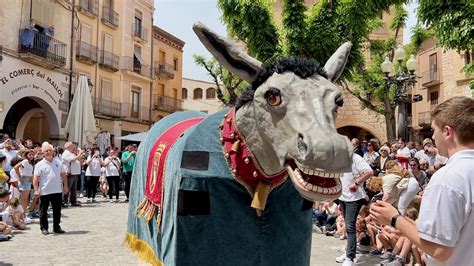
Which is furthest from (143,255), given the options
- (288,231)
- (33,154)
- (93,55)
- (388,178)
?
(93,55)

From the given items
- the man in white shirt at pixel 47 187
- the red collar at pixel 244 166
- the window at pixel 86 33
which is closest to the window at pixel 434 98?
the window at pixel 86 33

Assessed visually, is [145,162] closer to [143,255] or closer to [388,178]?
[143,255]

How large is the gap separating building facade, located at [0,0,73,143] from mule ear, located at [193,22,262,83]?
53.8 ft

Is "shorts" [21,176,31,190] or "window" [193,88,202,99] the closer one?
"shorts" [21,176,31,190]

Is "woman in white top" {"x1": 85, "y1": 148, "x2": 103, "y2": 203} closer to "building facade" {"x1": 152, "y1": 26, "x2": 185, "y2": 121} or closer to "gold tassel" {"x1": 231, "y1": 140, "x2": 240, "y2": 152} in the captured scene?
"gold tassel" {"x1": 231, "y1": 140, "x2": 240, "y2": 152}

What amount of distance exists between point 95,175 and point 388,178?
392 inches

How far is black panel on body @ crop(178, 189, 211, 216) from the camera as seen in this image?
2648 mm

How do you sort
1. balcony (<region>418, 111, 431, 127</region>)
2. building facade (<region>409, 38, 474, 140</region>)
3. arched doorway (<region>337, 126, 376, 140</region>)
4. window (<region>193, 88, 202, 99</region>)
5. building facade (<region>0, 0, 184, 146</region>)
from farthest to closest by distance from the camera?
window (<region>193, 88, 202, 99</region>) → arched doorway (<region>337, 126, 376, 140</region>) → balcony (<region>418, 111, 431, 127</region>) → building facade (<region>409, 38, 474, 140</region>) → building facade (<region>0, 0, 184, 146</region>)

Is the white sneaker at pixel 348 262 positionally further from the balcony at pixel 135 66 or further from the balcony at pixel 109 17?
the balcony at pixel 135 66

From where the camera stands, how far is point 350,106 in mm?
30688

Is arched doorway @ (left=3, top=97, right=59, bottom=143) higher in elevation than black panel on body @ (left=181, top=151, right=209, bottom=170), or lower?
higher

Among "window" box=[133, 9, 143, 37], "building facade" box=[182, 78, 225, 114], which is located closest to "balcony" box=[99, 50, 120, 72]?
"window" box=[133, 9, 143, 37]

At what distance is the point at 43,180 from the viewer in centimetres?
842

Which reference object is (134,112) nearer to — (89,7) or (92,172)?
(89,7)
